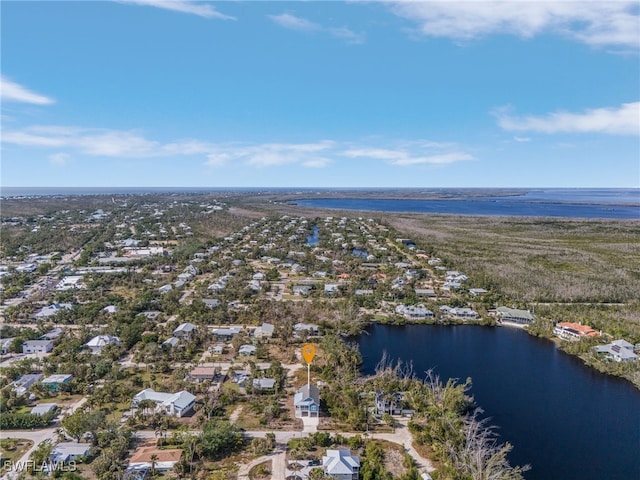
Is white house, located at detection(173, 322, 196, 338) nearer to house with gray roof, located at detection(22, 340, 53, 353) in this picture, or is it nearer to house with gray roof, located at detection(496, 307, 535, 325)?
house with gray roof, located at detection(22, 340, 53, 353)

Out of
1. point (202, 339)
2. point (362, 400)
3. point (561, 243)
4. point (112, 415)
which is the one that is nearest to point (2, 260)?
point (202, 339)

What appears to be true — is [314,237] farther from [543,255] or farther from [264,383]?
[264,383]

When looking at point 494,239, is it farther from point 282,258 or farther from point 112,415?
point 112,415

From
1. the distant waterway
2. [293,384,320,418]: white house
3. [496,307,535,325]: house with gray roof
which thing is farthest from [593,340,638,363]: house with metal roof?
the distant waterway

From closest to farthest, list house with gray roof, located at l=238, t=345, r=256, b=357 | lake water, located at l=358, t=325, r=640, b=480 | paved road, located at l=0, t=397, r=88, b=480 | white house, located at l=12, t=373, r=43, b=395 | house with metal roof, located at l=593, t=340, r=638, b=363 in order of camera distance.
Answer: paved road, located at l=0, t=397, r=88, b=480, lake water, located at l=358, t=325, r=640, b=480, white house, located at l=12, t=373, r=43, b=395, house with metal roof, located at l=593, t=340, r=638, b=363, house with gray roof, located at l=238, t=345, r=256, b=357

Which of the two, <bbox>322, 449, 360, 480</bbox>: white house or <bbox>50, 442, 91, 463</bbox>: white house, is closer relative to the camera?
<bbox>322, 449, 360, 480</bbox>: white house

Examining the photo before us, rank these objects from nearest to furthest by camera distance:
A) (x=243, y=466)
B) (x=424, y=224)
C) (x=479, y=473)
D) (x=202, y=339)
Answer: (x=479, y=473), (x=243, y=466), (x=202, y=339), (x=424, y=224)

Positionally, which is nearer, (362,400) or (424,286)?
(362,400)
